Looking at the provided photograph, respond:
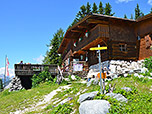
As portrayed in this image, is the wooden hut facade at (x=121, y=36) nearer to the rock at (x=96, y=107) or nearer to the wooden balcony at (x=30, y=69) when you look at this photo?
the wooden balcony at (x=30, y=69)

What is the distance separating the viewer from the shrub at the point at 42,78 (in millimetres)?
20078

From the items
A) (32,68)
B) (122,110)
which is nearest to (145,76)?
(122,110)

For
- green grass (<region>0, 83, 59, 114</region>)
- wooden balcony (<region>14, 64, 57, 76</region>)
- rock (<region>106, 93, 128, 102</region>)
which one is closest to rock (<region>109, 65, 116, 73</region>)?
green grass (<region>0, 83, 59, 114</region>)

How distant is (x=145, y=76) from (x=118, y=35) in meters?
7.28

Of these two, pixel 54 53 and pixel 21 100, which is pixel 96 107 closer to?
pixel 21 100

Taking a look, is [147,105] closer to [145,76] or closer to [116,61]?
[145,76]

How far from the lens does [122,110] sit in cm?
666

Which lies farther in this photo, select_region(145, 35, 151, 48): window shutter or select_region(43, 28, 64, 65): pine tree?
select_region(43, 28, 64, 65): pine tree

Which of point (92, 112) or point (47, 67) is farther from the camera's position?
point (47, 67)

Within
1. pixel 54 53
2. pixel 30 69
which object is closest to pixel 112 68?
pixel 30 69

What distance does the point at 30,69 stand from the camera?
21.6 m

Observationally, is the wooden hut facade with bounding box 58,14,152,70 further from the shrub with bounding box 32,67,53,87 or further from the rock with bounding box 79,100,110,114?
the rock with bounding box 79,100,110,114

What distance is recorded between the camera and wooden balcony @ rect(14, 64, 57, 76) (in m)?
21.3

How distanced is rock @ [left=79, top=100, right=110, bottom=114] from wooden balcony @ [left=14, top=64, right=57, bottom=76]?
595 inches
